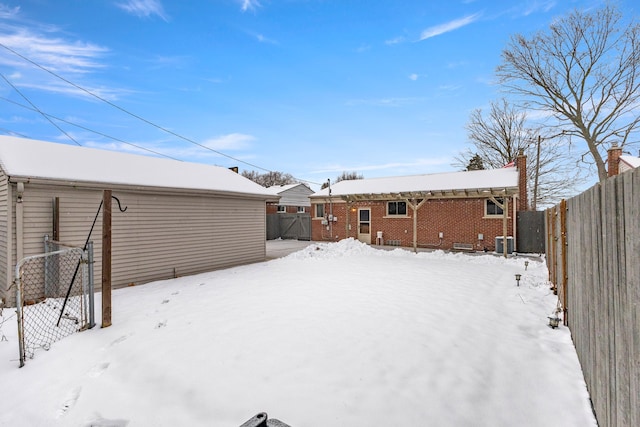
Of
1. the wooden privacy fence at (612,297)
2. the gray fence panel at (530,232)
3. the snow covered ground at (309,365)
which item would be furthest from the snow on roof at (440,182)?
the wooden privacy fence at (612,297)

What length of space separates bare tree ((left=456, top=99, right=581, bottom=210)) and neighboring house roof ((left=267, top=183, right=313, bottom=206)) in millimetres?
16438

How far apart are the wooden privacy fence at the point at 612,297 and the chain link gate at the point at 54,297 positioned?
5.97 metres

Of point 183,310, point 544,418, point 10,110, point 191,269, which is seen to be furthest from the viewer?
point 10,110

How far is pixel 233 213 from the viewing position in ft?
35.5

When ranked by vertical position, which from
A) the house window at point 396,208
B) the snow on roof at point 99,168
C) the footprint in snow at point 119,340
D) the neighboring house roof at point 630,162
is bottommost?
the footprint in snow at point 119,340

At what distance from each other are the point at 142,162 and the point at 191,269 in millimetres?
3902

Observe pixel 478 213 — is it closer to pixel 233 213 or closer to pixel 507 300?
pixel 507 300

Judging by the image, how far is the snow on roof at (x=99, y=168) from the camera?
6.73 meters

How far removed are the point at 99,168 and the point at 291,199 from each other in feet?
69.3

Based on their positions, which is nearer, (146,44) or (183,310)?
(183,310)

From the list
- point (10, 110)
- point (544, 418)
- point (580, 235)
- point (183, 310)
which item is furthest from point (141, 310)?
point (10, 110)

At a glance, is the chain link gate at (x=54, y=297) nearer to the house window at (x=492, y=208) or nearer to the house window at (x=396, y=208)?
the house window at (x=396, y=208)

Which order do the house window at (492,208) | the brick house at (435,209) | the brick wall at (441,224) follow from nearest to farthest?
the brick house at (435,209) → the house window at (492,208) → the brick wall at (441,224)

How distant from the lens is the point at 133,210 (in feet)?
26.7
